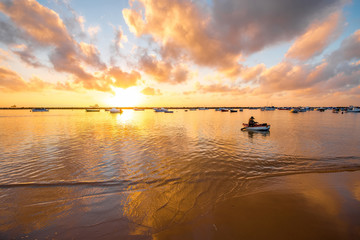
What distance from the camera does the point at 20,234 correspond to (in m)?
4.48

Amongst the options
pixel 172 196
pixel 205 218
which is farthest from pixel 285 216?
pixel 172 196

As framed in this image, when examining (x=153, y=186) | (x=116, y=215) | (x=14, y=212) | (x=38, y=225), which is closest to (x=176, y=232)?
(x=116, y=215)

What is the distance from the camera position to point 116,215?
537 centimetres

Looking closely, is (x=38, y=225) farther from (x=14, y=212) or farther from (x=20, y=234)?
(x=14, y=212)

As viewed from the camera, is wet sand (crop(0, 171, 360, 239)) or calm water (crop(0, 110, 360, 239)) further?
calm water (crop(0, 110, 360, 239))

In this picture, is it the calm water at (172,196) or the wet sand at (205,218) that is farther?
the calm water at (172,196)

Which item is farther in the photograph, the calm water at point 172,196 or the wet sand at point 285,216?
the calm water at point 172,196

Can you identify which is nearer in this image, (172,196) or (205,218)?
Result: (205,218)

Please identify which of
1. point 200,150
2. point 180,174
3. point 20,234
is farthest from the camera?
point 200,150

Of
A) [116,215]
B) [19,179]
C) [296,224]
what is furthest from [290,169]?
[19,179]

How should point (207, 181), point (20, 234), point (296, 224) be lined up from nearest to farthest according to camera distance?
point (20, 234) < point (296, 224) < point (207, 181)

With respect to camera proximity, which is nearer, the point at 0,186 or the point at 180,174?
the point at 0,186

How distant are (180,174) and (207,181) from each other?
1.79 m

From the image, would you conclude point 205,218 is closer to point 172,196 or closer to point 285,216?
point 172,196
